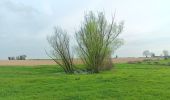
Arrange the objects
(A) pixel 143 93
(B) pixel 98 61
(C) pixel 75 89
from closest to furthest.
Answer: (A) pixel 143 93, (C) pixel 75 89, (B) pixel 98 61

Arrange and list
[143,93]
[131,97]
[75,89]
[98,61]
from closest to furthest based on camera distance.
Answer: [131,97], [143,93], [75,89], [98,61]

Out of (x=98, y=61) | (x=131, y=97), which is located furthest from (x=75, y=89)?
(x=98, y=61)

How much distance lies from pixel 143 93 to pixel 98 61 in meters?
30.1

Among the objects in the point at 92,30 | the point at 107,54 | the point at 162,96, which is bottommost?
the point at 162,96

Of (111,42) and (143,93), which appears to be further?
(111,42)

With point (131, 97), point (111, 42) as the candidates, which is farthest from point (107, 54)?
point (131, 97)

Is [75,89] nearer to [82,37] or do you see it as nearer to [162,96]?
[162,96]

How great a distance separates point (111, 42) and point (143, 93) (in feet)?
104

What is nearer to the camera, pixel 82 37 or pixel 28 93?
pixel 28 93

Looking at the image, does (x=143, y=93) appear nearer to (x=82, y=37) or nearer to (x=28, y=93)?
(x=28, y=93)

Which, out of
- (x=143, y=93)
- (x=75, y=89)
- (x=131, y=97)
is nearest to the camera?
(x=131, y=97)

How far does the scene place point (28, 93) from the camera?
62.6 ft

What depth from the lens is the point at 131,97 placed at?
16.7 metres

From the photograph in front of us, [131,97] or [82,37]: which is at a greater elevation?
[82,37]
